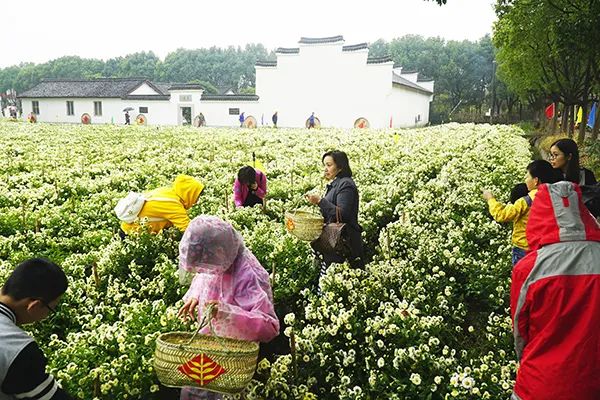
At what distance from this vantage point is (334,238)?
A: 470 cm

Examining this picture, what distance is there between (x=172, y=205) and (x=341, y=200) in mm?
2003

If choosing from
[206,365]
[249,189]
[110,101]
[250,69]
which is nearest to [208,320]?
[206,365]

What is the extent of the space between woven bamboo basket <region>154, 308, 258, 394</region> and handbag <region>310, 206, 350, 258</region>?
7.37ft

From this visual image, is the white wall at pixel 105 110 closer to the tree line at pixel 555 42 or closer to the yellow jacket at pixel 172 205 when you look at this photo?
the tree line at pixel 555 42

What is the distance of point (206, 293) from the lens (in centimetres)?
294

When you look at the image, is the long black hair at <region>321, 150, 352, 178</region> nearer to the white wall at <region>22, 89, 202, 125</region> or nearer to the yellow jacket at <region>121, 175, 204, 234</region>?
the yellow jacket at <region>121, 175, 204, 234</region>

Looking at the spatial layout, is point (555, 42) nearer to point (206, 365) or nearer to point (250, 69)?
point (206, 365)

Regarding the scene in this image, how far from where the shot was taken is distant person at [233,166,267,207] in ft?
23.4

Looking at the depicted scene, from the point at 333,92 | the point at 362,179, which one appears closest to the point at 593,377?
the point at 362,179

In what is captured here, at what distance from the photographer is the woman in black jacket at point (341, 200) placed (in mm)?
4781

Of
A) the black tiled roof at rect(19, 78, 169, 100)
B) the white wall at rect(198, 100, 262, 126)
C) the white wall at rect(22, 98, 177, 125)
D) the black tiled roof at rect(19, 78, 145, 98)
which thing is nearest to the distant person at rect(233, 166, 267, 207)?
the white wall at rect(198, 100, 262, 126)

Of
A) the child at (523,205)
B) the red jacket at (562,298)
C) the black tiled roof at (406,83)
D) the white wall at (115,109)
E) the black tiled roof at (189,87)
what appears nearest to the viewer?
the red jacket at (562,298)

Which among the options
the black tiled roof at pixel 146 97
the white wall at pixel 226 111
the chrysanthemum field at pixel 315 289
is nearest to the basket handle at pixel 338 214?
the chrysanthemum field at pixel 315 289

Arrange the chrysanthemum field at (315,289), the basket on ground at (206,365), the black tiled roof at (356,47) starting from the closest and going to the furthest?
the basket on ground at (206,365) → the chrysanthemum field at (315,289) → the black tiled roof at (356,47)
